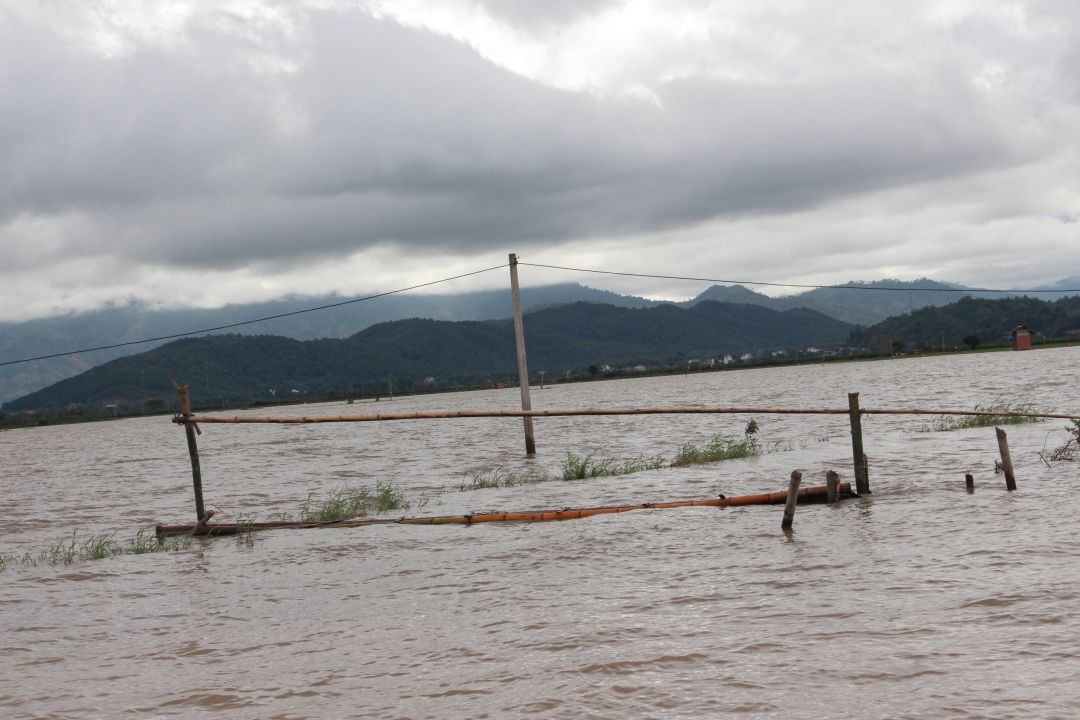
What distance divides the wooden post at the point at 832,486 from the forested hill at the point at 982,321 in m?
136

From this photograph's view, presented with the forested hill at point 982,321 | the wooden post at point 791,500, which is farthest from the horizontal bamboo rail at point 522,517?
the forested hill at point 982,321

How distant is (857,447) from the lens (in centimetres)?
1199

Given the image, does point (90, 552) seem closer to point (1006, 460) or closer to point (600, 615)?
point (600, 615)

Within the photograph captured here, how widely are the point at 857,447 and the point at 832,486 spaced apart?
31.8 inches

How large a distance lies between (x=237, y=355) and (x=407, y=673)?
18000 cm

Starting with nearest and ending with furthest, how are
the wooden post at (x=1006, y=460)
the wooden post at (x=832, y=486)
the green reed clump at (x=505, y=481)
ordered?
the wooden post at (x=1006, y=460), the wooden post at (x=832, y=486), the green reed clump at (x=505, y=481)

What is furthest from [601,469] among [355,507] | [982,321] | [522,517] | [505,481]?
[982,321]

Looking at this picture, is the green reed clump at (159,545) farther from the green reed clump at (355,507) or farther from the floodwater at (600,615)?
the green reed clump at (355,507)

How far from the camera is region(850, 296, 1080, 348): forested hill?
133 metres

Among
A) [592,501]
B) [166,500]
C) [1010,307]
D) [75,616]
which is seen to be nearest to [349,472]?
[166,500]

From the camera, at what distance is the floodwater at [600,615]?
17.3 feet

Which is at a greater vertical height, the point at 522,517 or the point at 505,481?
the point at 522,517

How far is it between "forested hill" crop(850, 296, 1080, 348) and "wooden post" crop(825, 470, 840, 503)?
5337 inches

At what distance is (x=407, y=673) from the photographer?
5992 mm
